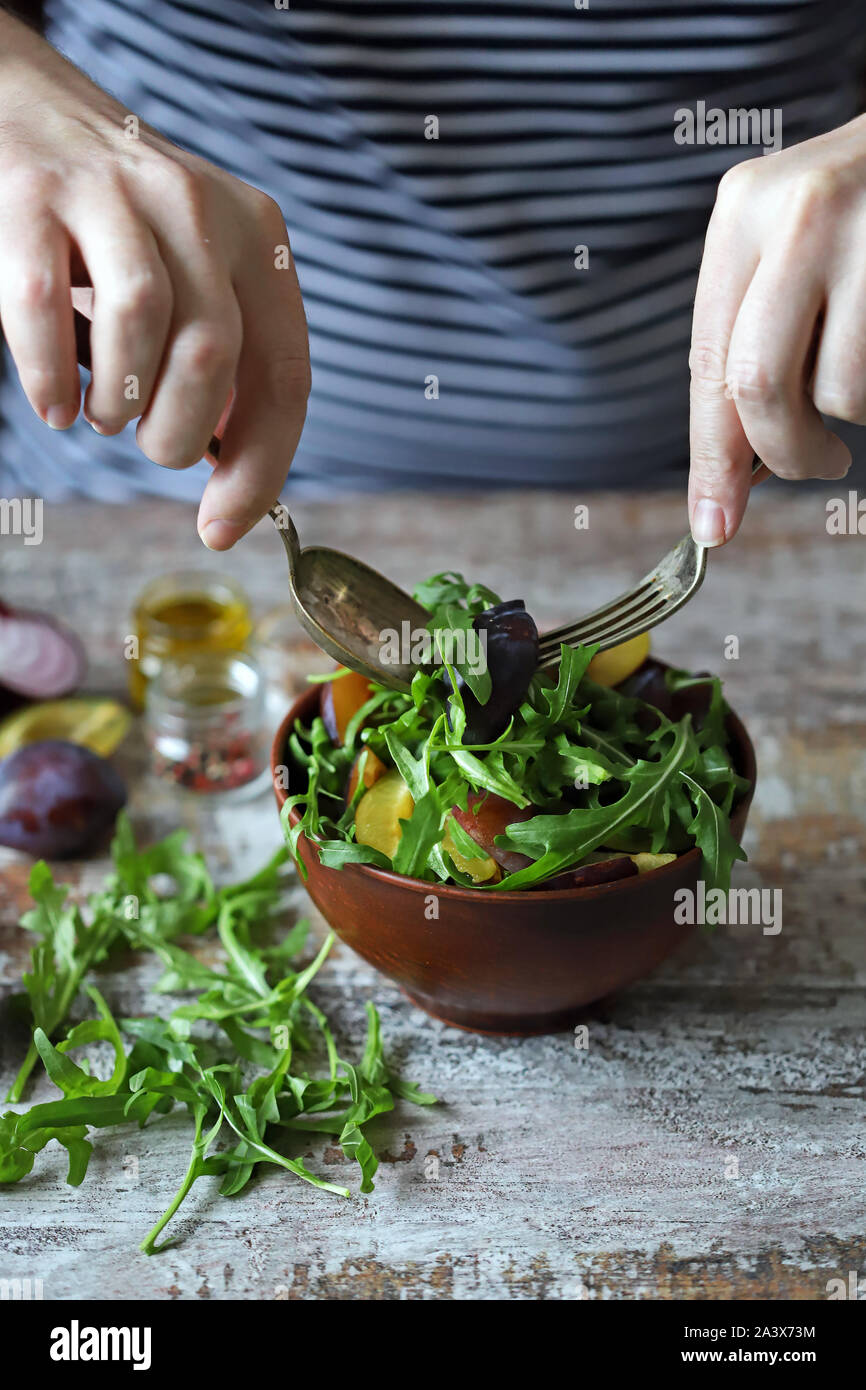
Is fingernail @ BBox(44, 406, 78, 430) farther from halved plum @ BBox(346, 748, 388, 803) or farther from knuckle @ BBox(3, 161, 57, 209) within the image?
halved plum @ BBox(346, 748, 388, 803)

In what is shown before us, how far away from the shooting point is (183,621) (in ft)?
3.11

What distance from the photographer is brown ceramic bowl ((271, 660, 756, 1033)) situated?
21.4 inches

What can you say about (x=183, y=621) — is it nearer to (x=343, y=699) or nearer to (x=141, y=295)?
(x=343, y=699)

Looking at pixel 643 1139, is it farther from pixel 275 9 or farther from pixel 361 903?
pixel 275 9

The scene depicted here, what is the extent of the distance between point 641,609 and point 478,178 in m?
0.61

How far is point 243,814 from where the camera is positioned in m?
0.83

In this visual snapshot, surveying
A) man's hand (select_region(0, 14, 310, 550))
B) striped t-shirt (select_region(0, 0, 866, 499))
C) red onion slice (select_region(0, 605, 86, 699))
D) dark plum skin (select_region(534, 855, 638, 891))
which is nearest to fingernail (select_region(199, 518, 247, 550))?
man's hand (select_region(0, 14, 310, 550))

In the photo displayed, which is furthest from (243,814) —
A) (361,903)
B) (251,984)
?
(361,903)

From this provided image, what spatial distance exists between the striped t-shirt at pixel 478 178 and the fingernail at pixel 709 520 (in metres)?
0.61

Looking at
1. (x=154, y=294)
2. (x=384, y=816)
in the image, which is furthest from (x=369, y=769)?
(x=154, y=294)

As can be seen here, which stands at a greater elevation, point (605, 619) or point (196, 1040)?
point (605, 619)

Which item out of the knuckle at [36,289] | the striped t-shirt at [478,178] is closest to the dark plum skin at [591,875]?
the knuckle at [36,289]

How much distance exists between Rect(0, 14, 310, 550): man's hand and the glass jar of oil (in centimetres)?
35

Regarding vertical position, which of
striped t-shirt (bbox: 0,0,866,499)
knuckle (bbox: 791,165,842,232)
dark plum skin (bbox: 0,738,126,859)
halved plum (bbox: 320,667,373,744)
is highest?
striped t-shirt (bbox: 0,0,866,499)
